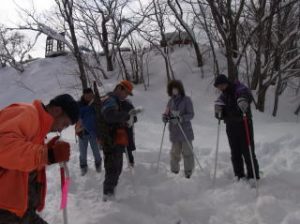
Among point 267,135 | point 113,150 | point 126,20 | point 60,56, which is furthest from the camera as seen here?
point 60,56

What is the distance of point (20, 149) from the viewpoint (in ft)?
8.04

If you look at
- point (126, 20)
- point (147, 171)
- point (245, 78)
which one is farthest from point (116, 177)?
point (126, 20)

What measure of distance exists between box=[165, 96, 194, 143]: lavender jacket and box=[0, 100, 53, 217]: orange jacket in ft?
12.9

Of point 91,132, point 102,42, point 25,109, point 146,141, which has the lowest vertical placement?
point 146,141

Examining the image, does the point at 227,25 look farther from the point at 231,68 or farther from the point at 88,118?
the point at 88,118

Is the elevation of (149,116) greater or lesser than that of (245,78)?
lesser

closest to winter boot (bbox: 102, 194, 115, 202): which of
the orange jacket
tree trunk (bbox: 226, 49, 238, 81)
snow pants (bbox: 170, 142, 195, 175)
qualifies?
snow pants (bbox: 170, 142, 195, 175)

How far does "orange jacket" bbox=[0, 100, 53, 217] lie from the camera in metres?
2.45

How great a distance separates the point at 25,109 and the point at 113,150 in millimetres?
2727

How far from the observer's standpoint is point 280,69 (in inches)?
473

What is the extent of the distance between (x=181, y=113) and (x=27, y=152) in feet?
14.1

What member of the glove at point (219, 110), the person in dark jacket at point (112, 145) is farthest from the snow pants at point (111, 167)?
the glove at point (219, 110)

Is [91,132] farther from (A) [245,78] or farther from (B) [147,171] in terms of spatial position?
(A) [245,78]

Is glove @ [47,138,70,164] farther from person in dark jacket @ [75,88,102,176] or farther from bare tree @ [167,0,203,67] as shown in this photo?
bare tree @ [167,0,203,67]
